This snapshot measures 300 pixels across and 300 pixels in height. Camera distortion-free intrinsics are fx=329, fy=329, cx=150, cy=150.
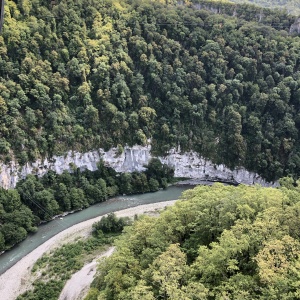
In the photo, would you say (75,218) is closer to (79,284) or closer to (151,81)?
(79,284)

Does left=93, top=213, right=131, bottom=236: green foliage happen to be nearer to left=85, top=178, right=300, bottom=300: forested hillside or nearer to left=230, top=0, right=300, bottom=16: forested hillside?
left=85, top=178, right=300, bottom=300: forested hillside

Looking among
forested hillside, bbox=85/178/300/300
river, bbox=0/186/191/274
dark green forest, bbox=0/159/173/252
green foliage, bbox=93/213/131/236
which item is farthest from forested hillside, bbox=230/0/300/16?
forested hillside, bbox=85/178/300/300

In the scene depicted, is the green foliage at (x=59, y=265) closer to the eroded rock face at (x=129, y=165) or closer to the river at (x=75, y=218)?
the river at (x=75, y=218)

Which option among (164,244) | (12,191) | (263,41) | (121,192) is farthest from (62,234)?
(263,41)

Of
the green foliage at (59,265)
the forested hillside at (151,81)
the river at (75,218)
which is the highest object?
the forested hillside at (151,81)

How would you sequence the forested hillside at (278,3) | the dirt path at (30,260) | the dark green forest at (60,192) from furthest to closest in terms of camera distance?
1. the forested hillside at (278,3)
2. the dark green forest at (60,192)
3. the dirt path at (30,260)

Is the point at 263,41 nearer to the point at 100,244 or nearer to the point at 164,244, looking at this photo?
the point at 100,244

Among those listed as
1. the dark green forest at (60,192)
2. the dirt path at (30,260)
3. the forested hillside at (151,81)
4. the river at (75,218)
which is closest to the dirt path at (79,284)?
the dirt path at (30,260)
